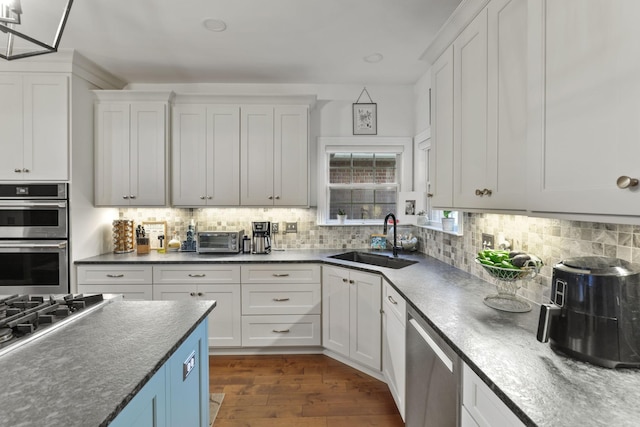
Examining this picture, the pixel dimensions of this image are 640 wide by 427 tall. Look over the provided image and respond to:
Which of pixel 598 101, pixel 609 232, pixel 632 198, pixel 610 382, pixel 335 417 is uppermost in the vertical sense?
pixel 598 101

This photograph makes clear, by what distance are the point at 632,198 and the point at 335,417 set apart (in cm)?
203

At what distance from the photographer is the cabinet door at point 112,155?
3.06 m

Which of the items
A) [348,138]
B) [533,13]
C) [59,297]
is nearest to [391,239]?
[348,138]

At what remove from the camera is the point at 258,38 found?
2461 millimetres

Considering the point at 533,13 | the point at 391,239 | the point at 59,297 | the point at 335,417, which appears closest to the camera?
the point at 533,13

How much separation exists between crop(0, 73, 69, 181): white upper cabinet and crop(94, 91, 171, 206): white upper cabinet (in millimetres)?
352

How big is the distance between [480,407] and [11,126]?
3.80 meters

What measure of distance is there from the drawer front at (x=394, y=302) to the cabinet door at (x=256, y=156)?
1.48 meters

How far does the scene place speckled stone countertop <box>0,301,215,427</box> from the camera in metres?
0.72

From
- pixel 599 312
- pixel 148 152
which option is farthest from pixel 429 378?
pixel 148 152

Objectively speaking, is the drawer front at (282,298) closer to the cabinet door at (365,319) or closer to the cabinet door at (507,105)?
the cabinet door at (365,319)

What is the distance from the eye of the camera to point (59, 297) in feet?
5.02

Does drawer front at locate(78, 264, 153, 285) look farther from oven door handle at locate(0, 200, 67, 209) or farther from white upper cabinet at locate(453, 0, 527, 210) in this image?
white upper cabinet at locate(453, 0, 527, 210)

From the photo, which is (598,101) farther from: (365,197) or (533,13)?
(365,197)
